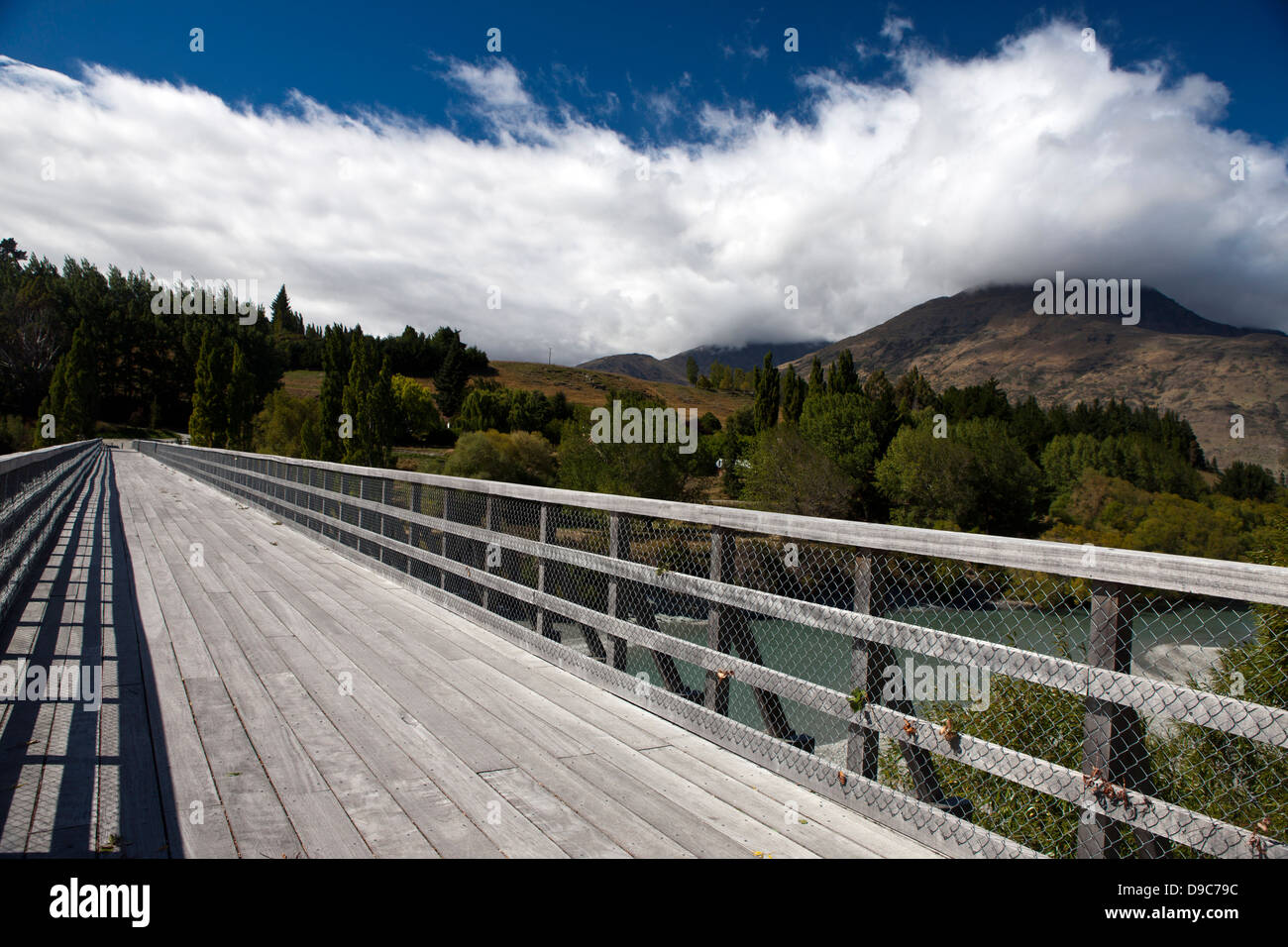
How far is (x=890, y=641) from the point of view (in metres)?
2.81

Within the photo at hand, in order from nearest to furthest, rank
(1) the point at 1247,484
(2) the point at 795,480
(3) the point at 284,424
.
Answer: (3) the point at 284,424 < (2) the point at 795,480 < (1) the point at 1247,484

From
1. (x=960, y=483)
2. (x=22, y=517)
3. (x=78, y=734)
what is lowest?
(x=960, y=483)

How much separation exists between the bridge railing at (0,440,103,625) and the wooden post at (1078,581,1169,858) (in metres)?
6.07

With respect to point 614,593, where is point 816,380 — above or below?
above

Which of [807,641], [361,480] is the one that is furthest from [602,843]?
[807,641]

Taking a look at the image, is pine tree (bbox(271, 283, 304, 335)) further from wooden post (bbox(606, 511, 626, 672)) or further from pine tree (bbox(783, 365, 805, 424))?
wooden post (bbox(606, 511, 626, 672))

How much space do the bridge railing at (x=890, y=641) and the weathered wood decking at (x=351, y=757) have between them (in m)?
0.23

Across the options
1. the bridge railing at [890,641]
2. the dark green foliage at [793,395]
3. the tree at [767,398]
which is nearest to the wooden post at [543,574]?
the bridge railing at [890,641]

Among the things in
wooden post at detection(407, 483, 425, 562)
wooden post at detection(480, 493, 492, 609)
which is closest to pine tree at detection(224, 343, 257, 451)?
wooden post at detection(407, 483, 425, 562)

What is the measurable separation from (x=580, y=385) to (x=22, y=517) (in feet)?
343

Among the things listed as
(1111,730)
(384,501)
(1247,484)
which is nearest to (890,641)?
(1111,730)

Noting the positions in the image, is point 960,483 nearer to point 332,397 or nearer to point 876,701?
point 332,397

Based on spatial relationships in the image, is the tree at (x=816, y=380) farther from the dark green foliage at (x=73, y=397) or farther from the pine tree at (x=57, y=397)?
the pine tree at (x=57, y=397)
